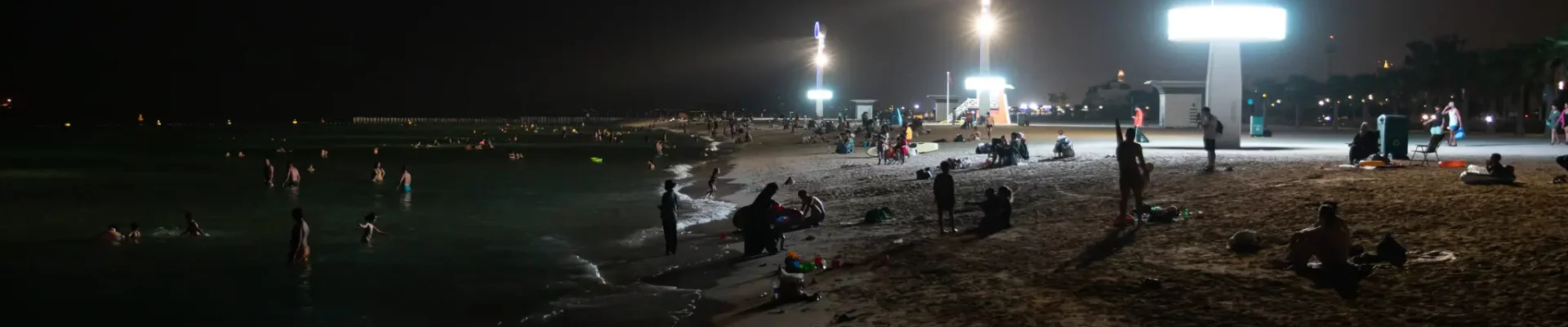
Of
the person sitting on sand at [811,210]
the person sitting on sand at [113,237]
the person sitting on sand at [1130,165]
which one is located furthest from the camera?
the person sitting on sand at [113,237]

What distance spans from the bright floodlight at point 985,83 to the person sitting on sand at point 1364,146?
45.4m

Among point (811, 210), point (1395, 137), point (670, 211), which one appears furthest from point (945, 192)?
point (1395, 137)

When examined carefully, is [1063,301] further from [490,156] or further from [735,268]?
[490,156]

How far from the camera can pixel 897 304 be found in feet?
34.7

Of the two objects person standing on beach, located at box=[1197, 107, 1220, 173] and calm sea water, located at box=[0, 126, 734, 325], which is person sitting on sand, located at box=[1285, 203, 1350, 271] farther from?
person standing on beach, located at box=[1197, 107, 1220, 173]

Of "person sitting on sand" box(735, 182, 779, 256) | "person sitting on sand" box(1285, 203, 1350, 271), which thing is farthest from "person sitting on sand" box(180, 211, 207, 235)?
"person sitting on sand" box(1285, 203, 1350, 271)

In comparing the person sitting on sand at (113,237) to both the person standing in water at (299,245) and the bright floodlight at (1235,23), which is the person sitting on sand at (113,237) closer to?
the person standing in water at (299,245)

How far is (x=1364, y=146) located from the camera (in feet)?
64.1

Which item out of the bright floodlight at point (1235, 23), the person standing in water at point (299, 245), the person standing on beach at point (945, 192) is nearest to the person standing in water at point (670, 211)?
the person standing on beach at point (945, 192)

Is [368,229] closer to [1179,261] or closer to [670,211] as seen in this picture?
[670,211]

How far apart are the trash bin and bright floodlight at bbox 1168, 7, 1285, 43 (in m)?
11.3

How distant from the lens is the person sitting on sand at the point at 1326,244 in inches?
384

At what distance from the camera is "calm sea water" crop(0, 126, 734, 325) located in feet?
39.7

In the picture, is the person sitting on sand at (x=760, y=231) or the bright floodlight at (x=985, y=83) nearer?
the person sitting on sand at (x=760, y=231)
